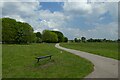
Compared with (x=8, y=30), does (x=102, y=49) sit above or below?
below

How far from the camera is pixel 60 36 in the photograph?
151 m

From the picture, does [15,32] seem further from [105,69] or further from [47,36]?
[105,69]

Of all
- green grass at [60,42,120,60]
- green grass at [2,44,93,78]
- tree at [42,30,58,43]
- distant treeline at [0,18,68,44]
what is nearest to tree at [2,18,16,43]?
distant treeline at [0,18,68,44]

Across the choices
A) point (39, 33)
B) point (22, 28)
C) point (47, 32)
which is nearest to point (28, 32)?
point (22, 28)

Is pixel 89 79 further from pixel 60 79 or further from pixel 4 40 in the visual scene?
pixel 4 40

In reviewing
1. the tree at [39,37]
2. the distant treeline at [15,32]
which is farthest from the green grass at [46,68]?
the tree at [39,37]

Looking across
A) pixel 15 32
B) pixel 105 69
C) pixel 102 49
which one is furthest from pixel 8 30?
pixel 105 69

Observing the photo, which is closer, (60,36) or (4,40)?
(4,40)

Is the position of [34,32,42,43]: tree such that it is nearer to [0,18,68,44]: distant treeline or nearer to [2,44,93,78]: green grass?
[0,18,68,44]: distant treeline

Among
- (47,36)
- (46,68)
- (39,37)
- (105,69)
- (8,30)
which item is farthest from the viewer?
(39,37)

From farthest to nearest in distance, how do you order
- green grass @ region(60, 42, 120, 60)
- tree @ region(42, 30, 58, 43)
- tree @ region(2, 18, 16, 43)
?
tree @ region(42, 30, 58, 43)
tree @ region(2, 18, 16, 43)
green grass @ region(60, 42, 120, 60)

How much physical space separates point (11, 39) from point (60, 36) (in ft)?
238

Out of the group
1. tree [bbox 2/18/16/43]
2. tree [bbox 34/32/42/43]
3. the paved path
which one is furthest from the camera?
tree [bbox 34/32/42/43]

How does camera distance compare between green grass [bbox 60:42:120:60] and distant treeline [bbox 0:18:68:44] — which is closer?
green grass [bbox 60:42:120:60]
